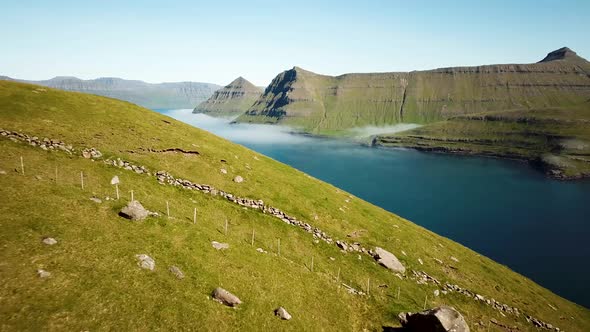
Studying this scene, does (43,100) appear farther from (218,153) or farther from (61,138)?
(218,153)

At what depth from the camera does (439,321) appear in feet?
80.9

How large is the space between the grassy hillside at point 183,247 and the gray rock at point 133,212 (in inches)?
25.3

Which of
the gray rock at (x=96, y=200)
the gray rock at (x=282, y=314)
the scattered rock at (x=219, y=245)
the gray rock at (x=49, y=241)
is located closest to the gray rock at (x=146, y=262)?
the gray rock at (x=49, y=241)

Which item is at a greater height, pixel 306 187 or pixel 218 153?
pixel 218 153

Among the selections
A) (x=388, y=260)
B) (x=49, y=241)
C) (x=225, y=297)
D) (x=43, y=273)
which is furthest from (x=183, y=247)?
(x=388, y=260)

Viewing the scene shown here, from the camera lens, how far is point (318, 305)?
29906 millimetres

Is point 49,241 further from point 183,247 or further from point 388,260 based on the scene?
point 388,260

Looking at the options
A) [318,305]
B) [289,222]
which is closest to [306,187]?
[289,222]

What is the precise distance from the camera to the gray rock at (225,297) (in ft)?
80.1

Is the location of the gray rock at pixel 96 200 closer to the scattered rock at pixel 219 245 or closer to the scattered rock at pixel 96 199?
the scattered rock at pixel 96 199

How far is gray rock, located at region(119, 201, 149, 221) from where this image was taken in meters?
30.9

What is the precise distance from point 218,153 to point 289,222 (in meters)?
20.1

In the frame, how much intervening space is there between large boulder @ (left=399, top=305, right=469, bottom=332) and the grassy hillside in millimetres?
4603

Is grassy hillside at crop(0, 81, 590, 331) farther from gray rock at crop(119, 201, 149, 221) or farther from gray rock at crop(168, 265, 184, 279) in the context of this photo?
gray rock at crop(119, 201, 149, 221)
